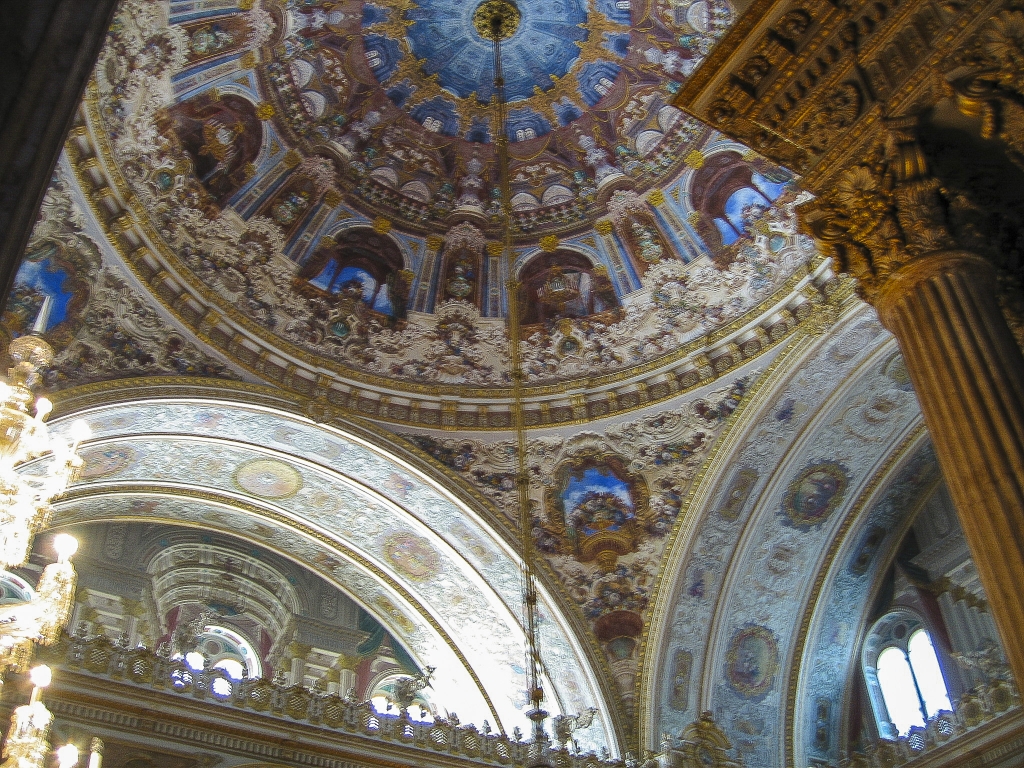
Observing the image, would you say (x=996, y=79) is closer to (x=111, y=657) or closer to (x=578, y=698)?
(x=111, y=657)

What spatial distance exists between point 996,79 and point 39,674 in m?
7.64

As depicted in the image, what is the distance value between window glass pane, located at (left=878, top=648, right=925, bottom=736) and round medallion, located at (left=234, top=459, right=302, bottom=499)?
8.55m

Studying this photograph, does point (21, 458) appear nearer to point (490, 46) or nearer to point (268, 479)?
point (268, 479)

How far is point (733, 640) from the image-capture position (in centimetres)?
1405

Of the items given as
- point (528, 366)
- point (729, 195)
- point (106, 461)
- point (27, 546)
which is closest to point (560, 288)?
point (528, 366)

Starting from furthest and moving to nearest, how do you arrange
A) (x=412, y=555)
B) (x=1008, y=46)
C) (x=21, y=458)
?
1. (x=412, y=555)
2. (x=21, y=458)
3. (x=1008, y=46)

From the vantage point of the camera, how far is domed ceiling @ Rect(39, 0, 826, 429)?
12883mm

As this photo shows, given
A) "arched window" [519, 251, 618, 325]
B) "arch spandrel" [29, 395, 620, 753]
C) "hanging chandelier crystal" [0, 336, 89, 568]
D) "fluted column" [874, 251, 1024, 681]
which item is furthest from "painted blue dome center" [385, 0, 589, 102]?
"fluted column" [874, 251, 1024, 681]

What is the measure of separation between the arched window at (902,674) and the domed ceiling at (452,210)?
4417 millimetres

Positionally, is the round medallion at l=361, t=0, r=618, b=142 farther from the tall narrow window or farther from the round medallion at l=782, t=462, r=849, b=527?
the tall narrow window

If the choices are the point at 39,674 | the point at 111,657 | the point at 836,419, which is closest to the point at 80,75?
the point at 39,674

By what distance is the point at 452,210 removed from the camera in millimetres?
14891

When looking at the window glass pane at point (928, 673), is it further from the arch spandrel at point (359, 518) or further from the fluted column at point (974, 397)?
the fluted column at point (974, 397)

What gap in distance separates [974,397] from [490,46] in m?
10.5
